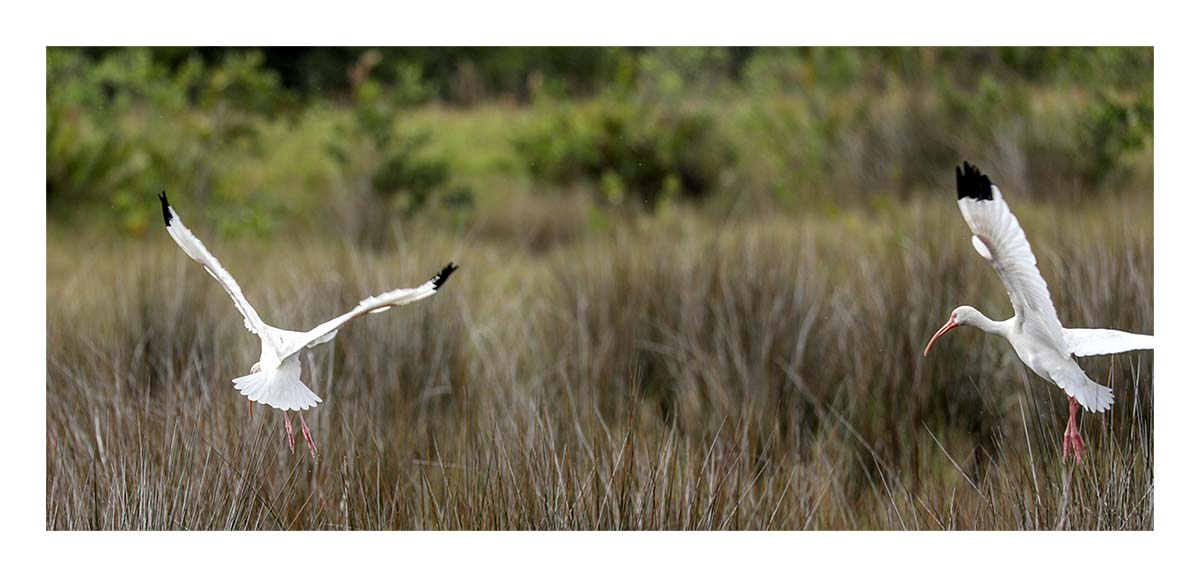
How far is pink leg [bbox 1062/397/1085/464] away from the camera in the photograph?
260cm

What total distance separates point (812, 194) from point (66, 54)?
437cm

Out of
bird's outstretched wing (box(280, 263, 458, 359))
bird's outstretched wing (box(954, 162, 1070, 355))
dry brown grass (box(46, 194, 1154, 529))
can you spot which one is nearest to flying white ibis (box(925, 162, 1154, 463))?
bird's outstretched wing (box(954, 162, 1070, 355))

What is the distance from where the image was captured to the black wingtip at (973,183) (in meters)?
2.22

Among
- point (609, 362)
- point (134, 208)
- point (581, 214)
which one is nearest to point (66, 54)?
point (134, 208)

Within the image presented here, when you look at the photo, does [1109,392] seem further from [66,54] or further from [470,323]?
[66,54]

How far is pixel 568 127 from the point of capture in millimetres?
8180

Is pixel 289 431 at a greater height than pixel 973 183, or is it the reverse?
pixel 973 183

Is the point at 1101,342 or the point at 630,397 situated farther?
the point at 630,397

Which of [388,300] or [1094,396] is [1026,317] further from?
[388,300]

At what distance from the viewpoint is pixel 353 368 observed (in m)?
3.20

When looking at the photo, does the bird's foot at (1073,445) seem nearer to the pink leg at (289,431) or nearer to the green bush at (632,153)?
the pink leg at (289,431)

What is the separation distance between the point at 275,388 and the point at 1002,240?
141 cm

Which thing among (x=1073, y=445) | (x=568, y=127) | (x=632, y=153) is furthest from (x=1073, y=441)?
(x=568, y=127)

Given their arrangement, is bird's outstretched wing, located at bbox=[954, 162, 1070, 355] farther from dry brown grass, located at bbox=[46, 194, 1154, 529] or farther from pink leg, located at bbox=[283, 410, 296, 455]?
pink leg, located at bbox=[283, 410, 296, 455]
